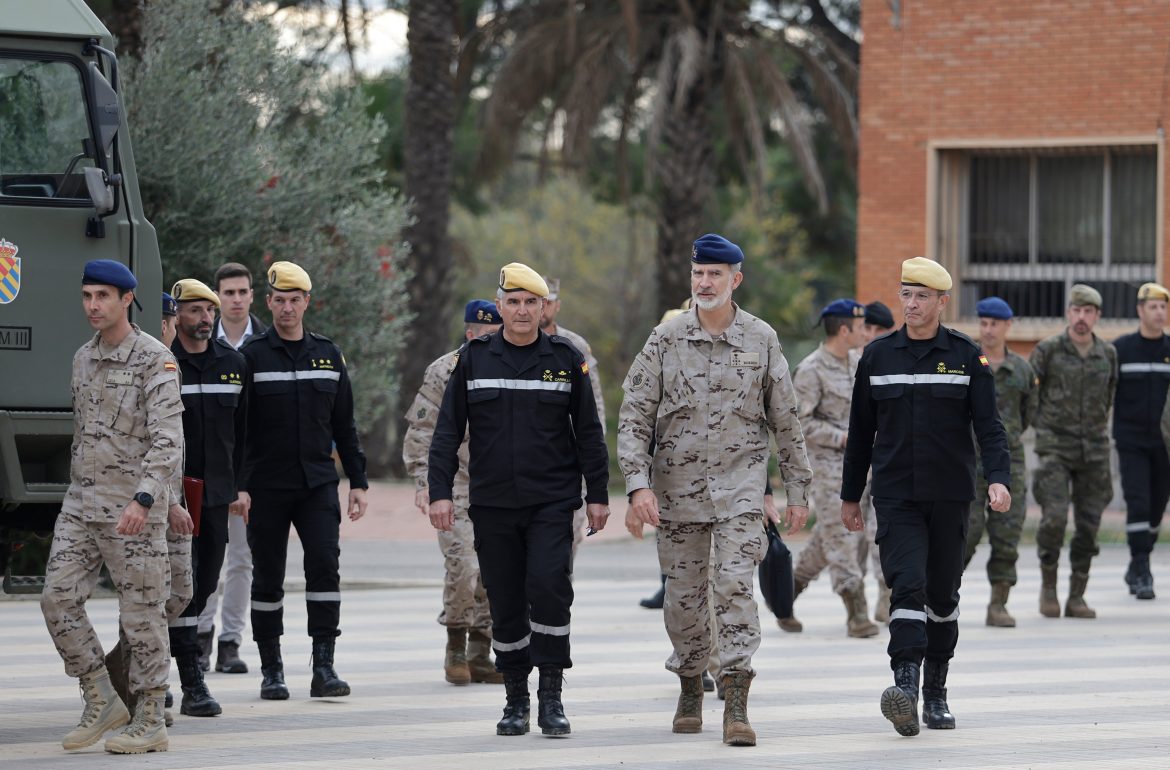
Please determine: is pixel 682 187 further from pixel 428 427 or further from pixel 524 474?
pixel 524 474

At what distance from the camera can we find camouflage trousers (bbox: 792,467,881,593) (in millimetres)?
11984

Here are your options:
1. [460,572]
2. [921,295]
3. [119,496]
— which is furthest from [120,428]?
[921,295]

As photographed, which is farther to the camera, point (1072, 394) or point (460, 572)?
point (1072, 394)

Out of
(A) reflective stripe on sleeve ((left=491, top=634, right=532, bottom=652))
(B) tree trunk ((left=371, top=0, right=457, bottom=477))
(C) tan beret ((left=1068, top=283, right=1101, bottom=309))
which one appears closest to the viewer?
(A) reflective stripe on sleeve ((left=491, top=634, right=532, bottom=652))

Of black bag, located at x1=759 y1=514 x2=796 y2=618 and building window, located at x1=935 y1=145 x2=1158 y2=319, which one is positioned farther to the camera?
building window, located at x1=935 y1=145 x2=1158 y2=319

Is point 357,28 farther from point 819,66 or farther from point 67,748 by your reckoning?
point 67,748

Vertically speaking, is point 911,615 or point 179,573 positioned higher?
point 179,573

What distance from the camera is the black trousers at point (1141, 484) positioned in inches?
562

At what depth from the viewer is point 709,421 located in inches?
338

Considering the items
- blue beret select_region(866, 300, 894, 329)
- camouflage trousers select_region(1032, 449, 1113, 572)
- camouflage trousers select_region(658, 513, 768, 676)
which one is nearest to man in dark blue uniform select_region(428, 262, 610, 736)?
camouflage trousers select_region(658, 513, 768, 676)

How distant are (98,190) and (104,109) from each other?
0.42 metres

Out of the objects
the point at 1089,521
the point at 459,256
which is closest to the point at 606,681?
the point at 1089,521

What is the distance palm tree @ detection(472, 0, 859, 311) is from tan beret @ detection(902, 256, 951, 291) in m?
13.7

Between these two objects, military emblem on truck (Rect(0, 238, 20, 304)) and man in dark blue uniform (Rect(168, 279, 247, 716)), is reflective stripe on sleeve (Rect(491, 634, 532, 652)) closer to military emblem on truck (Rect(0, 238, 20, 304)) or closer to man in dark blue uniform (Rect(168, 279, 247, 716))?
man in dark blue uniform (Rect(168, 279, 247, 716))
